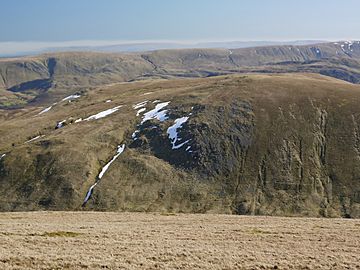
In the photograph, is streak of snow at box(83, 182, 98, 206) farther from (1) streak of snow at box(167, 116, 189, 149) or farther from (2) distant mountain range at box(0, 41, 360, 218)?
(1) streak of snow at box(167, 116, 189, 149)

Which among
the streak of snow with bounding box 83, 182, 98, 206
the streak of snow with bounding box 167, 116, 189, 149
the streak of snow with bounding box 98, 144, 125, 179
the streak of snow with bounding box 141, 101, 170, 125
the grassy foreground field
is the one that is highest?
the grassy foreground field

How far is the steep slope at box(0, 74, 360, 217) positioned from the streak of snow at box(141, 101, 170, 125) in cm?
34

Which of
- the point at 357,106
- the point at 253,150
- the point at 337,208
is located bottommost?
the point at 337,208

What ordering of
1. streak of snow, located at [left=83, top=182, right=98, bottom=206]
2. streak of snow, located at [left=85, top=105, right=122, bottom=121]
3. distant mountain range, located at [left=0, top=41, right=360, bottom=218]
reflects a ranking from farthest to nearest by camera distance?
streak of snow, located at [left=85, top=105, right=122, bottom=121] → streak of snow, located at [left=83, top=182, right=98, bottom=206] → distant mountain range, located at [left=0, top=41, right=360, bottom=218]

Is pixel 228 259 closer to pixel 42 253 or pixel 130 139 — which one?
pixel 42 253

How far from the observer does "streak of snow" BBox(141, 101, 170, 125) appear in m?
114

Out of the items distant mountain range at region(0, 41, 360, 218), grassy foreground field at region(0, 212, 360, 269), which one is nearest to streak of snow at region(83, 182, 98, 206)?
distant mountain range at region(0, 41, 360, 218)

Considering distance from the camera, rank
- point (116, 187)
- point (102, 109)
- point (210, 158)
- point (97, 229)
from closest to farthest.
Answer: point (97, 229) < point (116, 187) < point (210, 158) < point (102, 109)

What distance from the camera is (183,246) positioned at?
3625cm

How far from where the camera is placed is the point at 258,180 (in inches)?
3492

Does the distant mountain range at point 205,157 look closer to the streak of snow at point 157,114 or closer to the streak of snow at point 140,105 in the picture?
the streak of snow at point 157,114

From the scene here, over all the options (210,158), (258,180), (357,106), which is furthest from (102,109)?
(357,106)

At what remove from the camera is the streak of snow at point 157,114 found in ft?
374

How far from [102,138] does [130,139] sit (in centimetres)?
686
